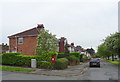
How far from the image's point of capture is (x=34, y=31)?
2986cm

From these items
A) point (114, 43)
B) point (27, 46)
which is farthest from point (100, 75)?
point (27, 46)

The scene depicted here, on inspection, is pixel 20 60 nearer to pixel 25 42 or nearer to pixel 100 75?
pixel 100 75

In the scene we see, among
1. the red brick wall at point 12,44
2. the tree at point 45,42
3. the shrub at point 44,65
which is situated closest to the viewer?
the shrub at point 44,65

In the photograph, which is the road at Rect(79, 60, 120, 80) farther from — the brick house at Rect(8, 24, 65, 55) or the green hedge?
the brick house at Rect(8, 24, 65, 55)

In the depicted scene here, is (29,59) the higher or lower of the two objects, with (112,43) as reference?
lower

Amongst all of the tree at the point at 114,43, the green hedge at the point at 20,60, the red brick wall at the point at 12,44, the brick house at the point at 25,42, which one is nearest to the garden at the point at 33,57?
the green hedge at the point at 20,60

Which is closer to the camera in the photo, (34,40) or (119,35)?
(119,35)

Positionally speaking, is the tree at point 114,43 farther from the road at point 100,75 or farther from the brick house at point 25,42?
the brick house at point 25,42

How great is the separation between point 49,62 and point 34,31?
48.0 feet

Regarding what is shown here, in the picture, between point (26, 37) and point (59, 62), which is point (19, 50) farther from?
point (59, 62)

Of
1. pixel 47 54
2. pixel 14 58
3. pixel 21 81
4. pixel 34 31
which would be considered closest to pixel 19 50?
pixel 34 31

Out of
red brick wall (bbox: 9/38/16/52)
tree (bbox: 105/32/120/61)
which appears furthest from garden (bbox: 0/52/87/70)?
red brick wall (bbox: 9/38/16/52)

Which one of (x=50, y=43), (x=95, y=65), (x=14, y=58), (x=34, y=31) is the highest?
(x=34, y=31)

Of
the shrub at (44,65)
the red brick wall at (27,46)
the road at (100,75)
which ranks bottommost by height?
the road at (100,75)
